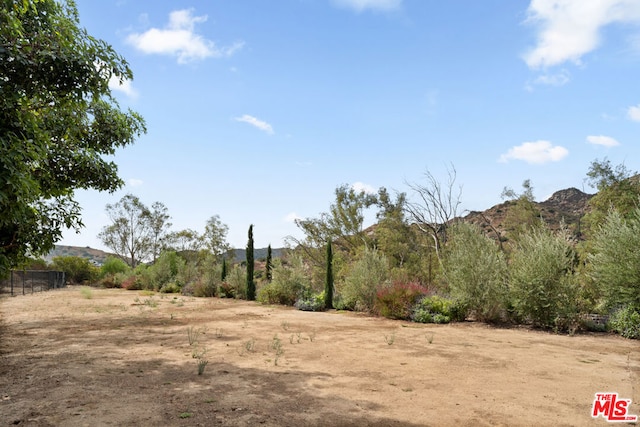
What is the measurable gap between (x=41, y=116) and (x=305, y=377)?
6475 mm

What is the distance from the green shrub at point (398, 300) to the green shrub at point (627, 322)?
5.85m

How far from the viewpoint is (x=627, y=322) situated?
34.9ft

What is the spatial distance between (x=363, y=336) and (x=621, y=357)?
17.5 feet

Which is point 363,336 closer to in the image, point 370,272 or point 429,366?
point 429,366

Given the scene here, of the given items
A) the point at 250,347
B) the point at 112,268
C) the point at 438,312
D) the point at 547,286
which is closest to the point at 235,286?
the point at 438,312

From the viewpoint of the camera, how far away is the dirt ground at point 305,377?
4395 mm

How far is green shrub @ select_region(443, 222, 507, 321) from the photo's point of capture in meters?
13.0

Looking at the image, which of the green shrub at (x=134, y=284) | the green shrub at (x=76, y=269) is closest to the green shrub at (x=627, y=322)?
the green shrub at (x=134, y=284)

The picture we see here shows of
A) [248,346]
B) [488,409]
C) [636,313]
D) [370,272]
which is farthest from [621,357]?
[370,272]

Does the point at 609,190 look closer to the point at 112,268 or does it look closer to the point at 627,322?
the point at 627,322

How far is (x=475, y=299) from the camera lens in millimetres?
13273

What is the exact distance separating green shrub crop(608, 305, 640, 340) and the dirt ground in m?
0.42

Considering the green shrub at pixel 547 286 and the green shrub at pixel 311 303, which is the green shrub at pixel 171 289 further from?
the green shrub at pixel 547 286

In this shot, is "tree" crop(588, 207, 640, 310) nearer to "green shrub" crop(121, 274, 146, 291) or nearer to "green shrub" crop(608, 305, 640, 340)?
"green shrub" crop(608, 305, 640, 340)
